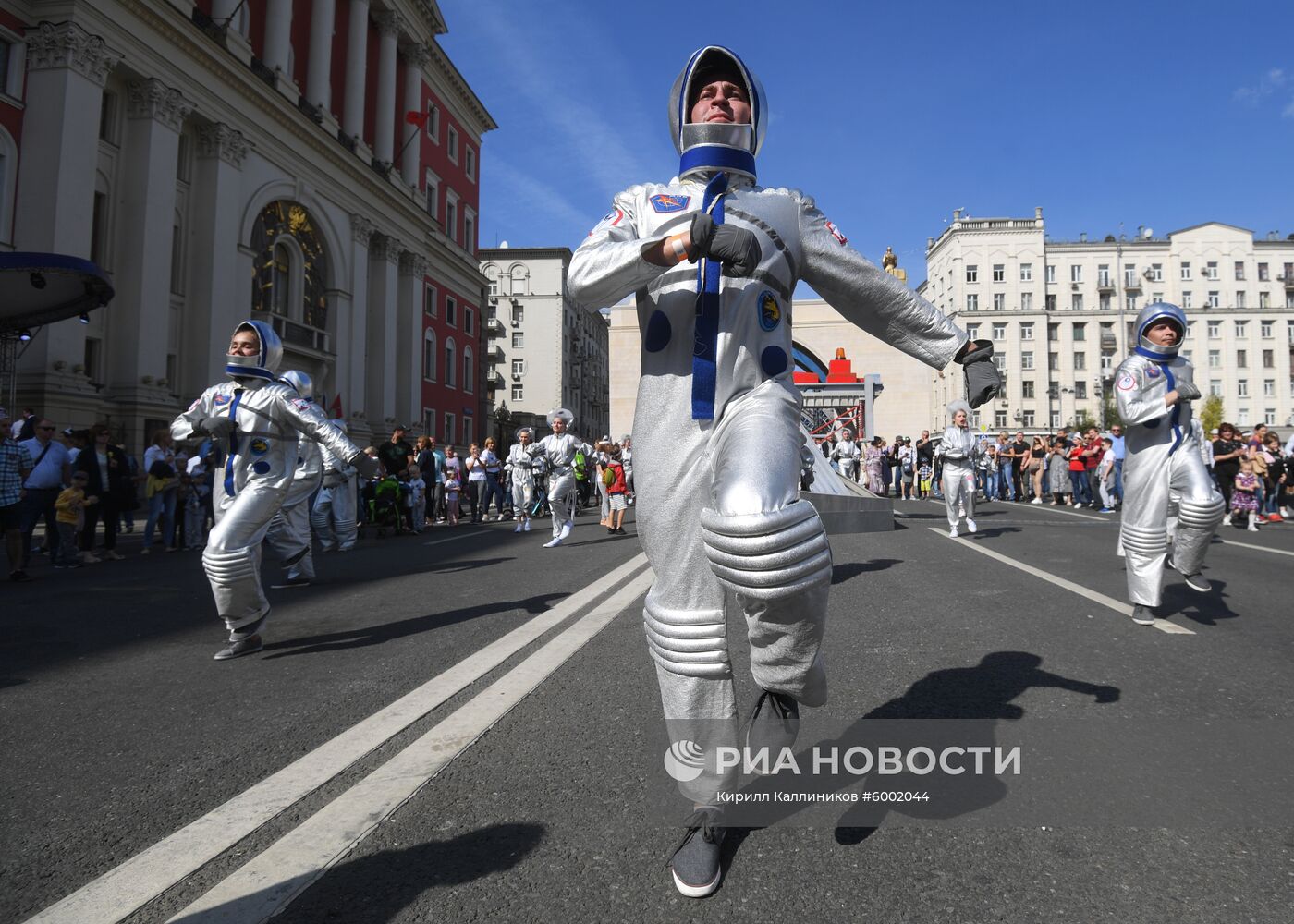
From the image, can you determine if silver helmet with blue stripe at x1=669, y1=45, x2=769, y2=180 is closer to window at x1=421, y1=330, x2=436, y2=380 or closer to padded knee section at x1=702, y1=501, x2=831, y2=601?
padded knee section at x1=702, y1=501, x2=831, y2=601

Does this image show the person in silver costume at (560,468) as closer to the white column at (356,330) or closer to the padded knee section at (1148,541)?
the padded knee section at (1148,541)

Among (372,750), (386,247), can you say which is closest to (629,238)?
(372,750)

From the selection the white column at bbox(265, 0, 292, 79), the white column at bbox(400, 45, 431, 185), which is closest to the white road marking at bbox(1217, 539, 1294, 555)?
the white column at bbox(265, 0, 292, 79)

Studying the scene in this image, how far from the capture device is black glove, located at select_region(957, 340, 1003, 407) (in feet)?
8.17

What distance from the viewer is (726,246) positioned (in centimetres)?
207

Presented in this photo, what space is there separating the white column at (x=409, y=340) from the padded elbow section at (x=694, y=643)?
40152mm

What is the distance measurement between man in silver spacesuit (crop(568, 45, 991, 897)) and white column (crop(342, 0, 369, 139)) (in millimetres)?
37597

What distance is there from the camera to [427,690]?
3814mm

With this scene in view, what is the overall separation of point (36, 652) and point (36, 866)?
3.55 m

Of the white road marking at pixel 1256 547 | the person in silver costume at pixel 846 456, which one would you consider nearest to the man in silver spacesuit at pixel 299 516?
the white road marking at pixel 1256 547

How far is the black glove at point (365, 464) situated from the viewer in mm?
4582

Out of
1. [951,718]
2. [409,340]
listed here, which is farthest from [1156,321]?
[409,340]

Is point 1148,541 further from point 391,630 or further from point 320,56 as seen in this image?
point 320,56

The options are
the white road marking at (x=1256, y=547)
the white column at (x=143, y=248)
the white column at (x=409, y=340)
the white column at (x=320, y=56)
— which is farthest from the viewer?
the white column at (x=409, y=340)
